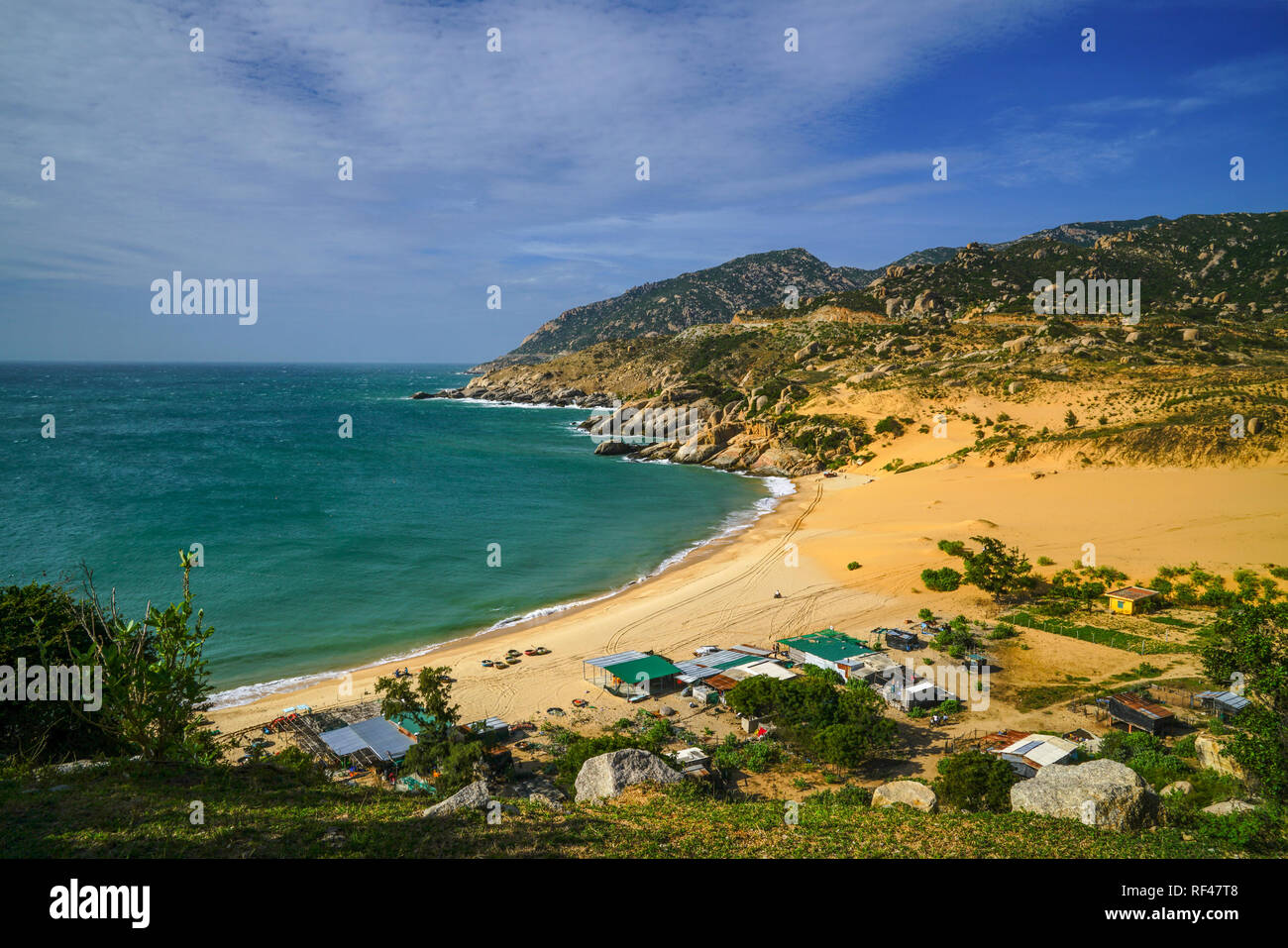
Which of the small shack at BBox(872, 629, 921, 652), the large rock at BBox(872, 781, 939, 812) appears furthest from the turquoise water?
the large rock at BBox(872, 781, 939, 812)

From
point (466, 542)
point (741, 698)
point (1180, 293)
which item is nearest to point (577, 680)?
point (741, 698)

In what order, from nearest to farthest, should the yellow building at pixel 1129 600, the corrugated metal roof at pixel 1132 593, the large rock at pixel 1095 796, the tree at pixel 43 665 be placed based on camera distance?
the large rock at pixel 1095 796, the tree at pixel 43 665, the yellow building at pixel 1129 600, the corrugated metal roof at pixel 1132 593

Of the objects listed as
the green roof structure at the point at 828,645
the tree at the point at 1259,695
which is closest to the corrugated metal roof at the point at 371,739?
the green roof structure at the point at 828,645

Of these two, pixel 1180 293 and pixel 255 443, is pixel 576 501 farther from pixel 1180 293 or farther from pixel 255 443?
pixel 1180 293

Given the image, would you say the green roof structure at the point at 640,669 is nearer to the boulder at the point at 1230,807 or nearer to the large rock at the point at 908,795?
the large rock at the point at 908,795

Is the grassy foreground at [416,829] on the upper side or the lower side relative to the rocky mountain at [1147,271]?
lower
